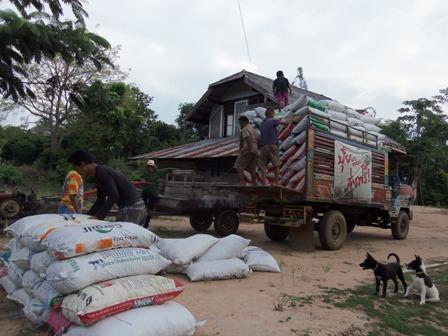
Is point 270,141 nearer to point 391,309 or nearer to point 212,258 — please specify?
point 212,258

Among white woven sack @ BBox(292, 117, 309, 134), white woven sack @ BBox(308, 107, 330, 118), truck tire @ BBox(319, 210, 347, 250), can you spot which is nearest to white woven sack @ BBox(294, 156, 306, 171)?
white woven sack @ BBox(292, 117, 309, 134)

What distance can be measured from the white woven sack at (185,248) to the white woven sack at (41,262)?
2.03 meters

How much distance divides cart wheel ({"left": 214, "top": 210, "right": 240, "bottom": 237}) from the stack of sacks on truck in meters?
1.35

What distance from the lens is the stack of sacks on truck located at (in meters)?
8.21

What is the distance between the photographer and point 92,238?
3523 mm

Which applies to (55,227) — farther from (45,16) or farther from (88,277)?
(45,16)

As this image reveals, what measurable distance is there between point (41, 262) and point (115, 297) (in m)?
0.88

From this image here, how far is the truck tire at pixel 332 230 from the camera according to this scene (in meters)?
8.41

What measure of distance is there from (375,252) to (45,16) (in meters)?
7.82

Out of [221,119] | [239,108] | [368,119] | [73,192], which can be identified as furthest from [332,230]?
[221,119]

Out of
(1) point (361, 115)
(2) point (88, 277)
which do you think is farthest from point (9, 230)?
(1) point (361, 115)

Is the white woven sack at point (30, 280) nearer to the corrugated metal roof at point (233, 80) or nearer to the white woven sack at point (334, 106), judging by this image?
the white woven sack at point (334, 106)

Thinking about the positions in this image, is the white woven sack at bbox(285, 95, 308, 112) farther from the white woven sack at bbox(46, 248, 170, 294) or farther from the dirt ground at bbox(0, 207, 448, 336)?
the white woven sack at bbox(46, 248, 170, 294)

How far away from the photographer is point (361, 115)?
1007 cm
